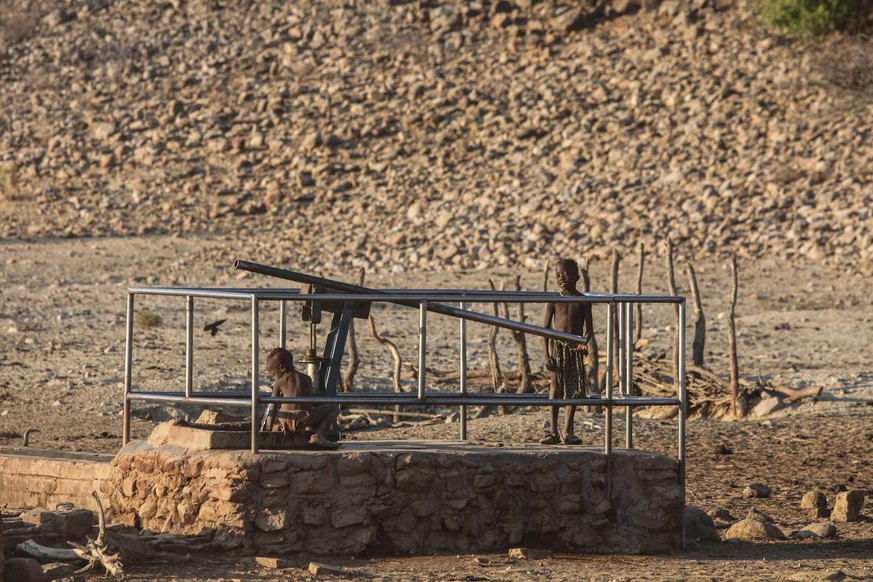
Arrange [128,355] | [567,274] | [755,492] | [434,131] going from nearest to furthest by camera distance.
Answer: [128,355]
[567,274]
[755,492]
[434,131]

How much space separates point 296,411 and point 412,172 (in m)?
19.7

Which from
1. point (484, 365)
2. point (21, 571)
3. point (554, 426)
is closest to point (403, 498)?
point (554, 426)

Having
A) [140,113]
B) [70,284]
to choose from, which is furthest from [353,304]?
[140,113]

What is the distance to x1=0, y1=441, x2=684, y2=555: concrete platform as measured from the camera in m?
7.96

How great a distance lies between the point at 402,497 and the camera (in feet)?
26.8

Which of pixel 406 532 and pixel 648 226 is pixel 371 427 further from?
pixel 648 226

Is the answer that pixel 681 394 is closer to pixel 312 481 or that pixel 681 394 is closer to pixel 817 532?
pixel 817 532

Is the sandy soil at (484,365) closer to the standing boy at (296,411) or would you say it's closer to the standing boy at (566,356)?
the standing boy at (296,411)

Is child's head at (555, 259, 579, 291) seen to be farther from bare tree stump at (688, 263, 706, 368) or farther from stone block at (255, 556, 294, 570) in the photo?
bare tree stump at (688, 263, 706, 368)

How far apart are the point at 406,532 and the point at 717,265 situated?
15.6 metres

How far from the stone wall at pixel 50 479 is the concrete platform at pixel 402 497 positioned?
11 centimetres

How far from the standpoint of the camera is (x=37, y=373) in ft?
53.9

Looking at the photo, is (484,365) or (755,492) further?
(484,365)

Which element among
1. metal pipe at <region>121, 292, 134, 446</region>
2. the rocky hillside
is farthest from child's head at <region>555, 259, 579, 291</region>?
the rocky hillside
